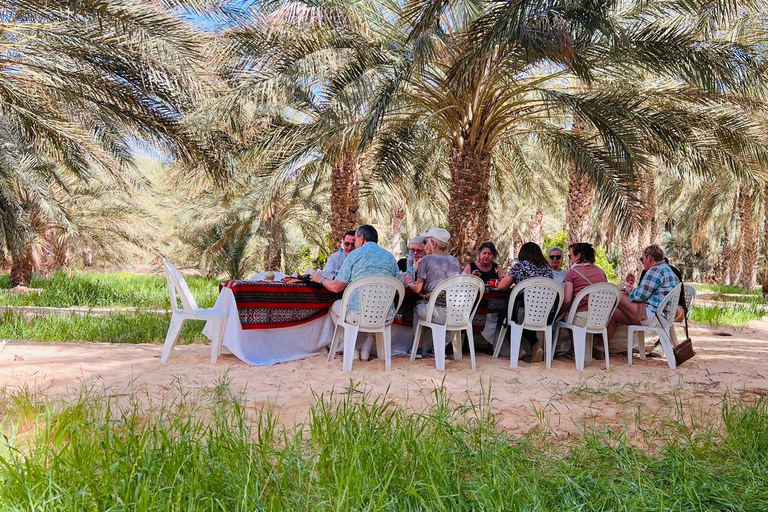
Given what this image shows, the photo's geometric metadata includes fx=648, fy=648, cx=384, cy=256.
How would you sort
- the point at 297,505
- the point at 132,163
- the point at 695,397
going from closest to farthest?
the point at 297,505, the point at 695,397, the point at 132,163

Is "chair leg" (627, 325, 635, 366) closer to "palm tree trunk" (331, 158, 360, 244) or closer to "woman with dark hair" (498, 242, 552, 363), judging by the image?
"woman with dark hair" (498, 242, 552, 363)

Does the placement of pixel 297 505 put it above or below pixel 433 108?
below

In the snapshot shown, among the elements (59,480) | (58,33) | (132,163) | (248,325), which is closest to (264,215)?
(132,163)

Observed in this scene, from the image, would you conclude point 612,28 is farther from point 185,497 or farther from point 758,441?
point 185,497

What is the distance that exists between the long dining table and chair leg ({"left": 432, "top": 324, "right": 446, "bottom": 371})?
672mm

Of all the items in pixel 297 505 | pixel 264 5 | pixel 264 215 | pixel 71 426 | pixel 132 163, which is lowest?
pixel 297 505

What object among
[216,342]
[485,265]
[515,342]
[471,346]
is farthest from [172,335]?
[485,265]

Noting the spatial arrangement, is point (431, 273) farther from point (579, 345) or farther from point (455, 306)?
point (579, 345)

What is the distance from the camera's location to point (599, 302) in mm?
6477

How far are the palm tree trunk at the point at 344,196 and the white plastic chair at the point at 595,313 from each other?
7350 millimetres

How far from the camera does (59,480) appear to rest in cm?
280

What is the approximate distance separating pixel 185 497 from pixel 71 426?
2.93 ft

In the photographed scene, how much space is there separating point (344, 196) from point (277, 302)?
7.06m

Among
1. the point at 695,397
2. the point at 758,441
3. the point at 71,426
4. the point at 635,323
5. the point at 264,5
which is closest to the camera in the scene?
the point at 71,426
